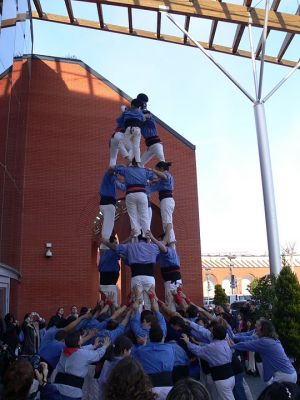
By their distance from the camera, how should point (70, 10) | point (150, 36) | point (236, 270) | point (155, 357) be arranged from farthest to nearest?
point (236, 270)
point (150, 36)
point (70, 10)
point (155, 357)

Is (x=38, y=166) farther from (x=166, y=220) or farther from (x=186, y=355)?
(x=186, y=355)

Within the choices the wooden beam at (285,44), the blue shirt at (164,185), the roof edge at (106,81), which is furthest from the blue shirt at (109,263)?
the roof edge at (106,81)

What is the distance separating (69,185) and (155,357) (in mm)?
11937

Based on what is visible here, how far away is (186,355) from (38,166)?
11663mm

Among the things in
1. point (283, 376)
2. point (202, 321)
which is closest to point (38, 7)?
point (202, 321)

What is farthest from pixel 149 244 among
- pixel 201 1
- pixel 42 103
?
pixel 42 103

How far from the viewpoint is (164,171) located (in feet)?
30.5

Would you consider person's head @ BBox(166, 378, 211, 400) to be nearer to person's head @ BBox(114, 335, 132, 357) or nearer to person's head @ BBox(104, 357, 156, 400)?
person's head @ BBox(104, 357, 156, 400)

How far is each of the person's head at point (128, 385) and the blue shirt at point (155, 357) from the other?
217cm

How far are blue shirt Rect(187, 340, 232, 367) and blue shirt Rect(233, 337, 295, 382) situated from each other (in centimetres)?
27

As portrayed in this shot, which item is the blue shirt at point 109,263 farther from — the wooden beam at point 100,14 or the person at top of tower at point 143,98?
the wooden beam at point 100,14

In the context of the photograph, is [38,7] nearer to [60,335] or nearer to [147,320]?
[60,335]

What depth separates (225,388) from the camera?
5.40 m

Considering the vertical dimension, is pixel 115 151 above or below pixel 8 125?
below
